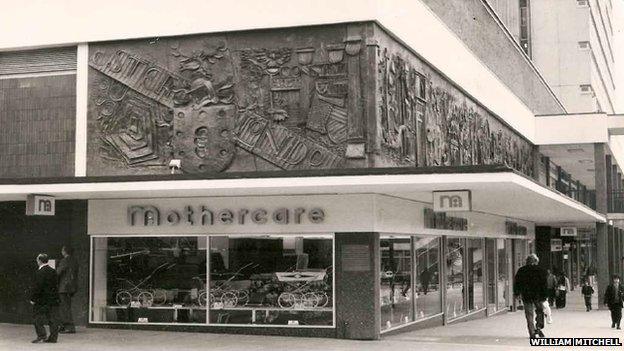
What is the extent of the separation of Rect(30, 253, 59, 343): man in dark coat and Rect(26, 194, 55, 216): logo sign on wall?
1.36 m

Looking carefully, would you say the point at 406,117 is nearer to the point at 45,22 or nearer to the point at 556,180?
the point at 45,22

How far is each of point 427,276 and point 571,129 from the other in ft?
61.6

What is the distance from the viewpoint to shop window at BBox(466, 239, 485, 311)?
26.4m

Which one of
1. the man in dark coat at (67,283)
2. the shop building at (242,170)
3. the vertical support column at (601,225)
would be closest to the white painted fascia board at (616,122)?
the vertical support column at (601,225)

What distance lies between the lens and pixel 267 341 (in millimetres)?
17656

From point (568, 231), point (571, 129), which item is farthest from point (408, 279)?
point (571, 129)

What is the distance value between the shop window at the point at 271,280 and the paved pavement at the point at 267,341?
62 centimetres

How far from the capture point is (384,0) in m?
18.9

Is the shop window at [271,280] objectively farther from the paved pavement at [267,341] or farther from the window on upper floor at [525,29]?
the window on upper floor at [525,29]

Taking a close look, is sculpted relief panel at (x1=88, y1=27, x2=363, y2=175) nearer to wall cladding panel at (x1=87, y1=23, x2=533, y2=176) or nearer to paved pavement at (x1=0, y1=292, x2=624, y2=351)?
wall cladding panel at (x1=87, y1=23, x2=533, y2=176)

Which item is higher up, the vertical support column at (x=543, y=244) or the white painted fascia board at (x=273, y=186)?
the white painted fascia board at (x=273, y=186)

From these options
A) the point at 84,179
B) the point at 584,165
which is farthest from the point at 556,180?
the point at 84,179

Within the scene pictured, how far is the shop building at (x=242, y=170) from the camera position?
59.5ft

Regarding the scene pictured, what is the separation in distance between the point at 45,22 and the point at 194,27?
150 inches
